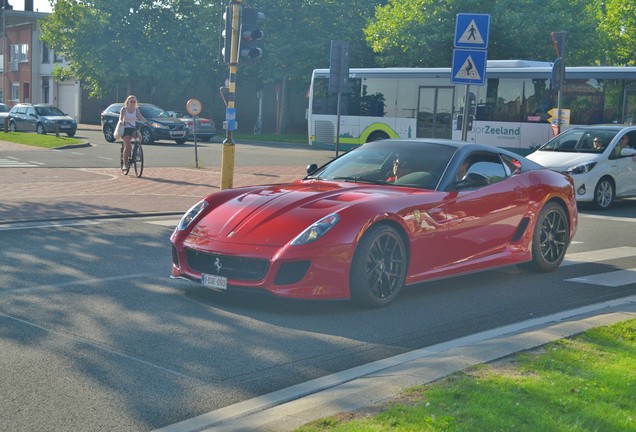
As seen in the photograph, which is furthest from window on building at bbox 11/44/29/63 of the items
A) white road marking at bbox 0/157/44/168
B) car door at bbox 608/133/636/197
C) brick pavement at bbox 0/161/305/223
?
car door at bbox 608/133/636/197

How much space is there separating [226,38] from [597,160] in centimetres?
718

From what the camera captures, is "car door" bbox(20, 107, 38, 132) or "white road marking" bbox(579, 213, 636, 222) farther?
"car door" bbox(20, 107, 38, 132)

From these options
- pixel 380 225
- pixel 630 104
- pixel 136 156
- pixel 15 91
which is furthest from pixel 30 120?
pixel 380 225

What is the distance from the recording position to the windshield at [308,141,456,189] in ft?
30.6

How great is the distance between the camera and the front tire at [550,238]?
33.8 feet

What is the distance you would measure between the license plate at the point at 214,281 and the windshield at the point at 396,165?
1960 mm

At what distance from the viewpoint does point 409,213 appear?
8539mm

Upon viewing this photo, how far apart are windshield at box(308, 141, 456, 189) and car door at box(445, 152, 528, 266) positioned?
0.83 feet

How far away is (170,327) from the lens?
733 centimetres

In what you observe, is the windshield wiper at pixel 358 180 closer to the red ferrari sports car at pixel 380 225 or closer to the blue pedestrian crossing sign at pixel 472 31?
the red ferrari sports car at pixel 380 225

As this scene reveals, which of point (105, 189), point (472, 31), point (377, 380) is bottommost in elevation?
point (105, 189)

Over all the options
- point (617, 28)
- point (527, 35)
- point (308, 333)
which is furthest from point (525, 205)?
point (617, 28)

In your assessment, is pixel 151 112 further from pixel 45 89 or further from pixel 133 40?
pixel 45 89

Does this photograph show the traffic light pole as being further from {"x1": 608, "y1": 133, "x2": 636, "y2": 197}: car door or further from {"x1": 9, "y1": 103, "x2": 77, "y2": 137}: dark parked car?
{"x1": 9, "y1": 103, "x2": 77, "y2": 137}: dark parked car
